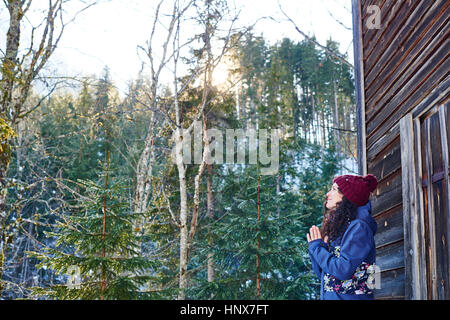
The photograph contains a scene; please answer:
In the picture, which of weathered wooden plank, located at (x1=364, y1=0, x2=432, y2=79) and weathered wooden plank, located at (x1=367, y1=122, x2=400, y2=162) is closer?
weathered wooden plank, located at (x1=364, y1=0, x2=432, y2=79)

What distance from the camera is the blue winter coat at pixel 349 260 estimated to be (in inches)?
105

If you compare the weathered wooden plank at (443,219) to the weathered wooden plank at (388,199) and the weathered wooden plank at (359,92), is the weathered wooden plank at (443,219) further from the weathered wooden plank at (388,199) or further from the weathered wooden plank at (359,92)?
the weathered wooden plank at (359,92)

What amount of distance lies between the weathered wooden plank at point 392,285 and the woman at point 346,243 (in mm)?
571

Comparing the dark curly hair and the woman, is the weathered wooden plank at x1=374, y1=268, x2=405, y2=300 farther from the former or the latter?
the dark curly hair

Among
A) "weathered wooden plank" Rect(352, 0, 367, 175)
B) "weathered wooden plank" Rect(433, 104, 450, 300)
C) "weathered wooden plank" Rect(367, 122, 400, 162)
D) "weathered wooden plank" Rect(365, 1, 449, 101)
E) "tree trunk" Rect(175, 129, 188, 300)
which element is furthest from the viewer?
"tree trunk" Rect(175, 129, 188, 300)

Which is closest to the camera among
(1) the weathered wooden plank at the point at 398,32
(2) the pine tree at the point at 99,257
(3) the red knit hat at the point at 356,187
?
(3) the red knit hat at the point at 356,187

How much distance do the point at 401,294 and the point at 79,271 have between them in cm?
416

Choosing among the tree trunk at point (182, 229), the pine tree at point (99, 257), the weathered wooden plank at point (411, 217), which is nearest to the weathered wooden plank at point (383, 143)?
the weathered wooden plank at point (411, 217)

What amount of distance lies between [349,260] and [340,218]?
0.37 metres

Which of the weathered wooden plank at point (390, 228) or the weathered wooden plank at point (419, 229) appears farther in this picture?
the weathered wooden plank at point (390, 228)

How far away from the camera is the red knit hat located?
2.91m

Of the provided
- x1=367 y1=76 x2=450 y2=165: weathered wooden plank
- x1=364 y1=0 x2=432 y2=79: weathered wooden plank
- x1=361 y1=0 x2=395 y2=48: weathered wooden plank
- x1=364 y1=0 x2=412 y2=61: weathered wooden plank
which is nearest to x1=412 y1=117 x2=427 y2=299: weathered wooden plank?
x1=367 y1=76 x2=450 y2=165: weathered wooden plank

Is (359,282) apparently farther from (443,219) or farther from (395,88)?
(395,88)

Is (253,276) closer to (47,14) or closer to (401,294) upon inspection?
(401,294)
